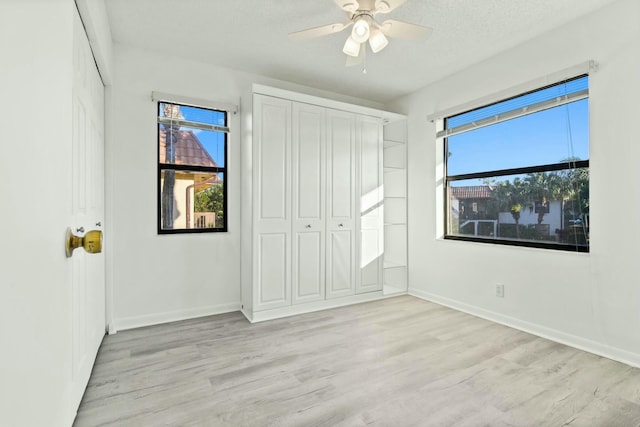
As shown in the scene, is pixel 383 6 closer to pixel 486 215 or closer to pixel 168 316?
pixel 486 215

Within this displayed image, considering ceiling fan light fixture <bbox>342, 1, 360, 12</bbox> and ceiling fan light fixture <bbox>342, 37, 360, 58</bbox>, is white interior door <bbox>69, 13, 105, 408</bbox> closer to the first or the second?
ceiling fan light fixture <bbox>342, 1, 360, 12</bbox>

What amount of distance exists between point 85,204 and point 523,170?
3707mm

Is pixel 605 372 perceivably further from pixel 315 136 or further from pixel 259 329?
pixel 315 136

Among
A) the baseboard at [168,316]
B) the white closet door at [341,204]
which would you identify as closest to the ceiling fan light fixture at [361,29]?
the white closet door at [341,204]

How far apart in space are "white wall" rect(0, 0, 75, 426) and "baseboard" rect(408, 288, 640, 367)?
3399mm

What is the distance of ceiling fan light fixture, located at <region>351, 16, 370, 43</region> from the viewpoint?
2.15m

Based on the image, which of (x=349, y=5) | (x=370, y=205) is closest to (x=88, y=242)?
(x=349, y=5)

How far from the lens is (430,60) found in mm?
3363

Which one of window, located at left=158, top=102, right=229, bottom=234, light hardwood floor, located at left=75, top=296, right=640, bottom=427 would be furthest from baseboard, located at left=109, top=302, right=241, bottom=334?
window, located at left=158, top=102, right=229, bottom=234

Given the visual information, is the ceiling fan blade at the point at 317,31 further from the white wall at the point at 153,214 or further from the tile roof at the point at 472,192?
the tile roof at the point at 472,192

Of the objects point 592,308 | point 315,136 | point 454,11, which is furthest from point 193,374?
point 454,11

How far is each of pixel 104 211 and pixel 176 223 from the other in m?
0.65

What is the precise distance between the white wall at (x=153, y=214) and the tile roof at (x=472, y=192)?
247 centimetres

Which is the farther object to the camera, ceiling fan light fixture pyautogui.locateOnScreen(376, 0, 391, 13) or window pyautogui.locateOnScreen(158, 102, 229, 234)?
window pyautogui.locateOnScreen(158, 102, 229, 234)
